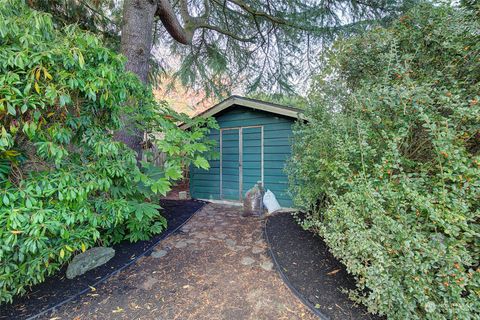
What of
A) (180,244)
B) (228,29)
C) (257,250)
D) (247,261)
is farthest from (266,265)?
(228,29)

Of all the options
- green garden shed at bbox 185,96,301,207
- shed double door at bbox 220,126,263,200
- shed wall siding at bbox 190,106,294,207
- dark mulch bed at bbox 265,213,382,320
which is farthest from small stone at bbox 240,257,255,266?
shed double door at bbox 220,126,263,200

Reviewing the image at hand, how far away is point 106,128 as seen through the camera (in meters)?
2.12

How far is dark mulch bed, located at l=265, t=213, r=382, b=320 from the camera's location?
187cm

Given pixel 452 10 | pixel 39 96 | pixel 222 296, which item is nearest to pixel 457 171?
pixel 452 10

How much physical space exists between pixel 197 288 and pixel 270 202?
2.45 m

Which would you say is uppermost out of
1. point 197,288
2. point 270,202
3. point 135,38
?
point 135,38

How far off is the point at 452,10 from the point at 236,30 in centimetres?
446

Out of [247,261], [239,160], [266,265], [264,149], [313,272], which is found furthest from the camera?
[239,160]

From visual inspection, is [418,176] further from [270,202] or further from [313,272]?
[270,202]

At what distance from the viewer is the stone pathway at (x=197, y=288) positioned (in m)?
1.91

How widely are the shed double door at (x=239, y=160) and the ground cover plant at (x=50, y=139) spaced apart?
301 cm

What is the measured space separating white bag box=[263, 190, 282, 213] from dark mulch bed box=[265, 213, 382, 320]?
1013 millimetres

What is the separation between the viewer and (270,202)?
439 centimetres

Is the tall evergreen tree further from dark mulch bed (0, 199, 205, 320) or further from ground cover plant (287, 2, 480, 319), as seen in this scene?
ground cover plant (287, 2, 480, 319)
